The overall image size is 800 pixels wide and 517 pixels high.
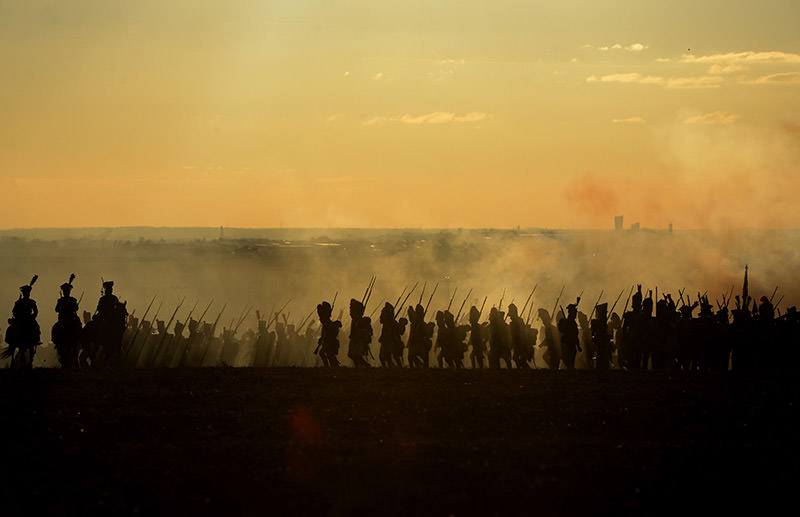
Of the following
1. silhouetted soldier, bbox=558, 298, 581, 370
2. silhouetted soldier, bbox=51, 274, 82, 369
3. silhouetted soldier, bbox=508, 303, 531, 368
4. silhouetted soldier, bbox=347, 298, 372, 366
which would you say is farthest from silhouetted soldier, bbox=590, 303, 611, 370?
silhouetted soldier, bbox=51, 274, 82, 369

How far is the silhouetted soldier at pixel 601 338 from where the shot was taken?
31141mm

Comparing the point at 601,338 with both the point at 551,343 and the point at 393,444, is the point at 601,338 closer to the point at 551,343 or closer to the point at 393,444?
the point at 551,343

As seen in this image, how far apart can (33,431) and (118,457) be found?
2.79m

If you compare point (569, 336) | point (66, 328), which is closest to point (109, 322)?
point (66, 328)

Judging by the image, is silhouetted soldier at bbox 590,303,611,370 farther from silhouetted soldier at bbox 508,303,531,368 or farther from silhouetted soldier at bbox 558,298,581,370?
silhouetted soldier at bbox 508,303,531,368

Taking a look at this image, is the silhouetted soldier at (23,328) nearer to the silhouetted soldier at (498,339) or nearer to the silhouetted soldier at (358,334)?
the silhouetted soldier at (358,334)

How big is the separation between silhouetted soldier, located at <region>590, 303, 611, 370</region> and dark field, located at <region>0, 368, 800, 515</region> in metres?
5.50

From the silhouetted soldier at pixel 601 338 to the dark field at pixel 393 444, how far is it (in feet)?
18.0

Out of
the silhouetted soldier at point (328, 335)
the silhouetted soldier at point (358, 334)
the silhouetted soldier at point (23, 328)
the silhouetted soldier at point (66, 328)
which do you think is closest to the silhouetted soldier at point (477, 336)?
the silhouetted soldier at point (358, 334)

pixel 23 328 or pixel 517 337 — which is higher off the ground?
pixel 517 337

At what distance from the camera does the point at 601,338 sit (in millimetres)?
31406

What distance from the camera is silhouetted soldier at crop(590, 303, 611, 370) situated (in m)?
31.1

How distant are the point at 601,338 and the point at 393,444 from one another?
15.0m

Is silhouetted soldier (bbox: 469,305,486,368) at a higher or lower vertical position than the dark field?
higher
